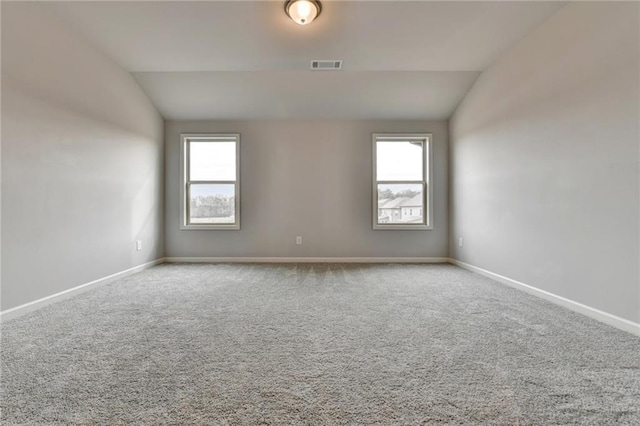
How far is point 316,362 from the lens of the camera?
1.43m

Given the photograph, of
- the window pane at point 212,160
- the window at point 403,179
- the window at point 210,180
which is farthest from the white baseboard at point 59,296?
the window at point 403,179

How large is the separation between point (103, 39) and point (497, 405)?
4215 millimetres

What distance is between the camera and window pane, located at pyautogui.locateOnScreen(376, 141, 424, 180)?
4.39 metres

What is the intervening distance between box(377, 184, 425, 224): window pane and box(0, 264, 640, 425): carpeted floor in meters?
1.93

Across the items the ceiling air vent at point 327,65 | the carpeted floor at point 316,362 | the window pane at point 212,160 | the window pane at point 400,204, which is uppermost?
the ceiling air vent at point 327,65

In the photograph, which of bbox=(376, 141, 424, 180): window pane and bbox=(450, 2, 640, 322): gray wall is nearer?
bbox=(450, 2, 640, 322): gray wall

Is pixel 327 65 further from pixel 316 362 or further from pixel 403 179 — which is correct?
pixel 316 362

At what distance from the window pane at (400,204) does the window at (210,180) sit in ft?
7.78

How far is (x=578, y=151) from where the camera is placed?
7.24 ft

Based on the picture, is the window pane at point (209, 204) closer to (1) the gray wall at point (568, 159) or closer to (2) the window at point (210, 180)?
(2) the window at point (210, 180)

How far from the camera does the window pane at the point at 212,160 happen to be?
14.3 ft

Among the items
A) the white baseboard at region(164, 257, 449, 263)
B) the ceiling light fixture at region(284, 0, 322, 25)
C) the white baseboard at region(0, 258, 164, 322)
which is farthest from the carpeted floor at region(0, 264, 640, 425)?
the ceiling light fixture at region(284, 0, 322, 25)

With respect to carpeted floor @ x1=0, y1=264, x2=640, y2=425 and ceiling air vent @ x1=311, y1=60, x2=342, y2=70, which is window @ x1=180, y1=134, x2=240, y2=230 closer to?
ceiling air vent @ x1=311, y1=60, x2=342, y2=70

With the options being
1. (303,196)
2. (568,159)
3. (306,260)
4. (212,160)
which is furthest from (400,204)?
(212,160)
